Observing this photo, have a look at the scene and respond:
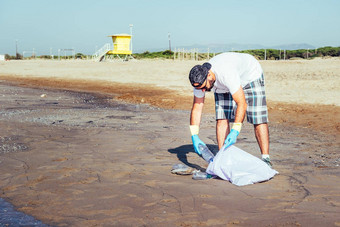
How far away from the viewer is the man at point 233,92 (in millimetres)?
3975

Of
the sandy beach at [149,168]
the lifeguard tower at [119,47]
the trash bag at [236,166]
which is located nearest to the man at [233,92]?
the trash bag at [236,166]

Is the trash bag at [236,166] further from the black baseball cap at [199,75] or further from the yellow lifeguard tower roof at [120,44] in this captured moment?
the yellow lifeguard tower roof at [120,44]

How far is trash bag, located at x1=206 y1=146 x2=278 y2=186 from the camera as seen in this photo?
4117 mm

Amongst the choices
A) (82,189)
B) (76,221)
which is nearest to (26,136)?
(82,189)

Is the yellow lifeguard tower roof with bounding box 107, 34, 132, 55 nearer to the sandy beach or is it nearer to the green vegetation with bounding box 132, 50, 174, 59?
the green vegetation with bounding box 132, 50, 174, 59

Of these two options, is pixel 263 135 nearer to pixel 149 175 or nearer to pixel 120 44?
pixel 149 175

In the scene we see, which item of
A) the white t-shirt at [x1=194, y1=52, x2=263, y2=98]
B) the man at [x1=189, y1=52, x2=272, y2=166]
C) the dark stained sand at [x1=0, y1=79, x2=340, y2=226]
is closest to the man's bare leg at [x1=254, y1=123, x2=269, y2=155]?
the man at [x1=189, y1=52, x2=272, y2=166]

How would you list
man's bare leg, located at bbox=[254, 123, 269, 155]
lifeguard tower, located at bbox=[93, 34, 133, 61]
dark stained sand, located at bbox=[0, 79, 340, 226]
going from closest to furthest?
1. dark stained sand, located at bbox=[0, 79, 340, 226]
2. man's bare leg, located at bbox=[254, 123, 269, 155]
3. lifeguard tower, located at bbox=[93, 34, 133, 61]

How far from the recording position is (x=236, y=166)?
4.16 metres

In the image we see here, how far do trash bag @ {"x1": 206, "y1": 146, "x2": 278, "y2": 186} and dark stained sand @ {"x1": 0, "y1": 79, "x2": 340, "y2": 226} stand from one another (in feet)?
0.29

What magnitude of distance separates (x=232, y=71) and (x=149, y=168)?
1.41 meters

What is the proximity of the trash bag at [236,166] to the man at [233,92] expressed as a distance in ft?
0.42

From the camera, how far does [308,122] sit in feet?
26.0

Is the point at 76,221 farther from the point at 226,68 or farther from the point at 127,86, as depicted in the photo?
the point at 127,86
